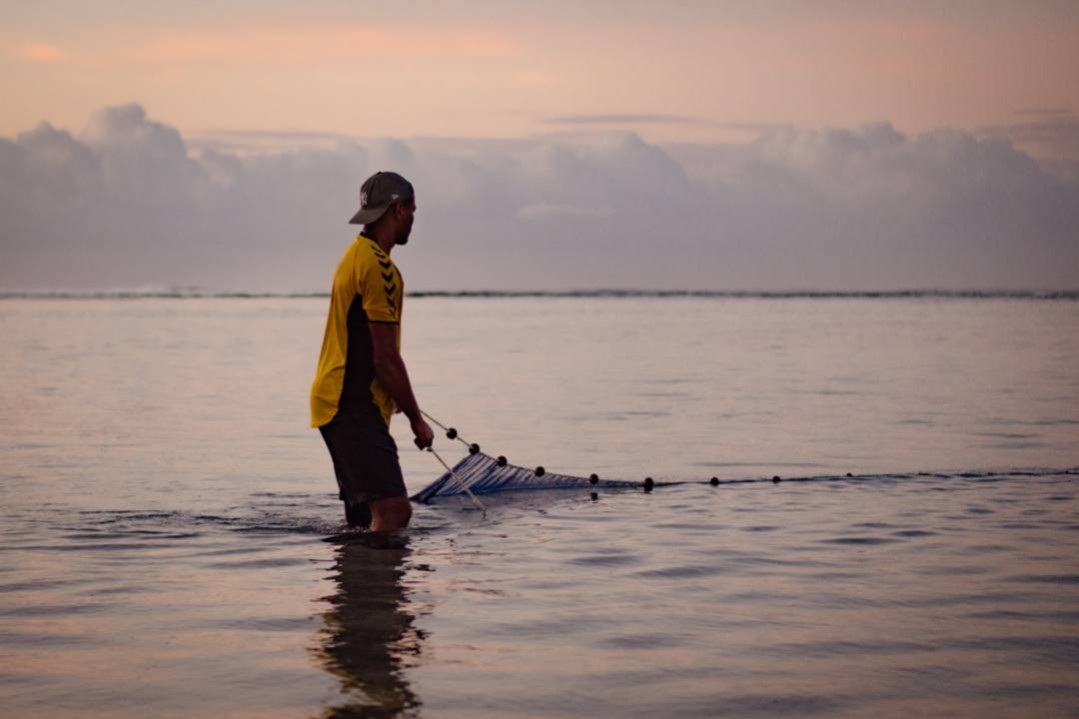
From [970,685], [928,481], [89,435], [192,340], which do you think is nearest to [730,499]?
[928,481]

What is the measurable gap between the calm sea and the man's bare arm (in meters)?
0.96

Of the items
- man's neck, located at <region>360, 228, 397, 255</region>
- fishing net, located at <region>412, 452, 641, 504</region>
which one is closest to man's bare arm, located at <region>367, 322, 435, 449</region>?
man's neck, located at <region>360, 228, 397, 255</region>

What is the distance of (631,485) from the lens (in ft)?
43.3

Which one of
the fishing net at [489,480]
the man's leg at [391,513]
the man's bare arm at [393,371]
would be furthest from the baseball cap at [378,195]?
the fishing net at [489,480]

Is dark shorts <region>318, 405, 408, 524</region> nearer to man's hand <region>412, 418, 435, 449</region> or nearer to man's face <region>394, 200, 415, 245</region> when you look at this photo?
man's hand <region>412, 418, 435, 449</region>

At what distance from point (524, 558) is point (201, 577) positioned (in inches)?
86.5

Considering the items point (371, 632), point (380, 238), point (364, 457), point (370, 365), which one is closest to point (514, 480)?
point (364, 457)

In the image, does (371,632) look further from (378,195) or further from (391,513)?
(378,195)

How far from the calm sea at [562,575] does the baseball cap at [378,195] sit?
2.32m

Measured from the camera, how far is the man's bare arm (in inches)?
340

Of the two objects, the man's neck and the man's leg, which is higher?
the man's neck

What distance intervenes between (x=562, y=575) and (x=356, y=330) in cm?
210

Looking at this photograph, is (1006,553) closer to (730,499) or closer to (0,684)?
(730,499)

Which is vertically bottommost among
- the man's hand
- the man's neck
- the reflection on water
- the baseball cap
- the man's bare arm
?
the reflection on water
